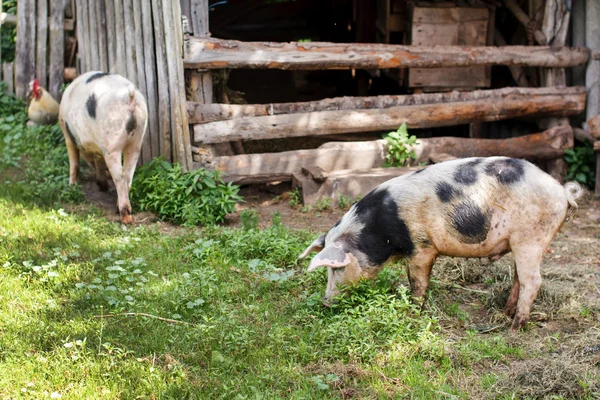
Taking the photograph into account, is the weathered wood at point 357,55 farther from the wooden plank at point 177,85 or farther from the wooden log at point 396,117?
the wooden log at point 396,117

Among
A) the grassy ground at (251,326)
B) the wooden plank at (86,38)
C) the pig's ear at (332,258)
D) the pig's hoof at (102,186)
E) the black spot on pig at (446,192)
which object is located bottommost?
the pig's hoof at (102,186)

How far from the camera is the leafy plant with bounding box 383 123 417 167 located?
988 cm

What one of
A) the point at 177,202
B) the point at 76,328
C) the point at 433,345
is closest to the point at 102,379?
the point at 76,328

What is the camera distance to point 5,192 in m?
8.48

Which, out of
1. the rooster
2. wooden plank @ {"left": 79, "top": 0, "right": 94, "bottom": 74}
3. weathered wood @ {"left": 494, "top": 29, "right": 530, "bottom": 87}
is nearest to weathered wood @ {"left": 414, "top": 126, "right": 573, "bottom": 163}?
weathered wood @ {"left": 494, "top": 29, "right": 530, "bottom": 87}

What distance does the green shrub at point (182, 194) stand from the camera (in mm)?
8398

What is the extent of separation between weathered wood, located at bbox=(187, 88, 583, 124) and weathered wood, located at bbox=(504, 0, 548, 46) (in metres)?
0.75

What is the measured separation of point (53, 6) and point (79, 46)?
3.34ft

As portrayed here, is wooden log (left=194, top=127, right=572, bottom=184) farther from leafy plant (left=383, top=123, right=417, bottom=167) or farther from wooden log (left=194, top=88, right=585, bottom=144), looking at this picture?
wooden log (left=194, top=88, right=585, bottom=144)

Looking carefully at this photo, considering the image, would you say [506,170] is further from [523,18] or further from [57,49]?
[57,49]

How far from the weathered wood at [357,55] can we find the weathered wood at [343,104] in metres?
0.40

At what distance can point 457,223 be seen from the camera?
5527 mm

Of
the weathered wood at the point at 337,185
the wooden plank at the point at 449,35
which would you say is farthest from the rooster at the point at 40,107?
the wooden plank at the point at 449,35

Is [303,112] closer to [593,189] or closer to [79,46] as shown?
[79,46]
